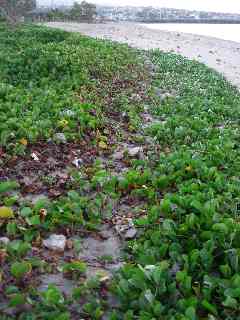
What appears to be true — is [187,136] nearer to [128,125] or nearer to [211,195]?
[128,125]

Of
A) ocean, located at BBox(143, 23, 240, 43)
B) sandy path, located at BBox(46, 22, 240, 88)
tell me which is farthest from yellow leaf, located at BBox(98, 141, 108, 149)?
ocean, located at BBox(143, 23, 240, 43)

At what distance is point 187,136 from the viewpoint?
7.30 meters

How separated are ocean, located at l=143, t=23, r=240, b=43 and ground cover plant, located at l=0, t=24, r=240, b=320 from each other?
21.6 meters

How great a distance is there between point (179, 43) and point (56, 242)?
21.4 meters

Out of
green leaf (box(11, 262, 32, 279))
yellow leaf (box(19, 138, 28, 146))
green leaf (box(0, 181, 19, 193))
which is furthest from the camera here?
yellow leaf (box(19, 138, 28, 146))

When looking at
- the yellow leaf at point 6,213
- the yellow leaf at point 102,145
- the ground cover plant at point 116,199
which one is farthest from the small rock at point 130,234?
the yellow leaf at point 102,145

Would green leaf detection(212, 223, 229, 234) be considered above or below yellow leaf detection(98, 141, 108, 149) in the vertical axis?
above

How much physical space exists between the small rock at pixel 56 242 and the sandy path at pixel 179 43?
13693 mm

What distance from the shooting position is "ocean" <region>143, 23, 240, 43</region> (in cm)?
3060

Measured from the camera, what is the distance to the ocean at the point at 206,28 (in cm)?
3060

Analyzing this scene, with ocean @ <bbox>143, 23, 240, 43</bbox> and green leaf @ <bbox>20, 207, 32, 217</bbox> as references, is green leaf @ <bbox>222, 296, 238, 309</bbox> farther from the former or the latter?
ocean @ <bbox>143, 23, 240, 43</bbox>

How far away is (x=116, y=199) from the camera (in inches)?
209

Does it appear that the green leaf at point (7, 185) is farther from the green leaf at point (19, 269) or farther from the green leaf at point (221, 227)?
the green leaf at point (221, 227)

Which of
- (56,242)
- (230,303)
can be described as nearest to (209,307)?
(230,303)
